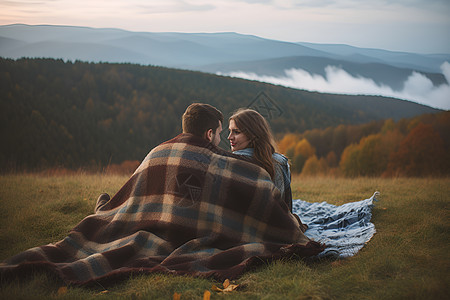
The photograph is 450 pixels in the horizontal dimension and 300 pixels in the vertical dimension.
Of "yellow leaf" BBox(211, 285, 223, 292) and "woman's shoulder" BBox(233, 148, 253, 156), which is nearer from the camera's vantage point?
"yellow leaf" BBox(211, 285, 223, 292)

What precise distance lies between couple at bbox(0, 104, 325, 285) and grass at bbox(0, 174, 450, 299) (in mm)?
216

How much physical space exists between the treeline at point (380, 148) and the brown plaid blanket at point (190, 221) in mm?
11629

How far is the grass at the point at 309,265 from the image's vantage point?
8.32 feet

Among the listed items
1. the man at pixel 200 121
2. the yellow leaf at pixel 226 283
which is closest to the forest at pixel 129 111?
the man at pixel 200 121

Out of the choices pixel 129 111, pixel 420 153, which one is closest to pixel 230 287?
pixel 420 153

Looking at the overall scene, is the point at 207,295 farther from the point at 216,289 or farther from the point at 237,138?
the point at 237,138

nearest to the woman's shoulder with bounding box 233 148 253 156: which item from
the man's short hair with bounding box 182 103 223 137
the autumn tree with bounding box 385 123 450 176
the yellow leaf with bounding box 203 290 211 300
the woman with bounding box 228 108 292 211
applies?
the woman with bounding box 228 108 292 211

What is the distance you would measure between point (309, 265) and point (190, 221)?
3.79ft

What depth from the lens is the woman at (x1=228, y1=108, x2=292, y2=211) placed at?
12.7 ft

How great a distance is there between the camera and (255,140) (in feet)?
12.7

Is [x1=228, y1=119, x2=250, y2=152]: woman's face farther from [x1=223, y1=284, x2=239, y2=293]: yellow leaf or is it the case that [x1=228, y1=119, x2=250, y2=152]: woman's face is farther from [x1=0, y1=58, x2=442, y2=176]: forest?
[x1=0, y1=58, x2=442, y2=176]: forest

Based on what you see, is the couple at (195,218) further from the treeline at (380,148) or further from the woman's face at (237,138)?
the treeline at (380,148)

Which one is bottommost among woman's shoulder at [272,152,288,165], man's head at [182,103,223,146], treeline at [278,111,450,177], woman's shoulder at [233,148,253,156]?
treeline at [278,111,450,177]

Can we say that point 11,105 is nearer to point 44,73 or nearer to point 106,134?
point 44,73
